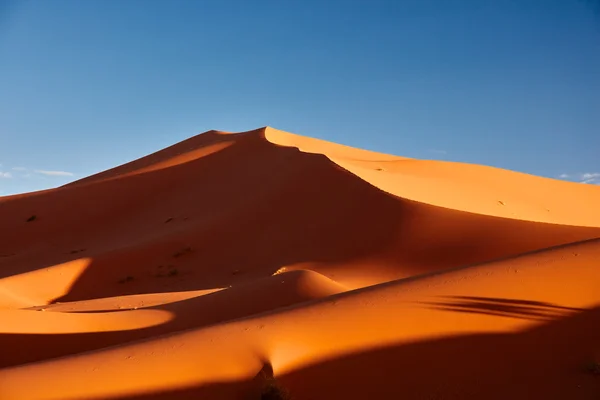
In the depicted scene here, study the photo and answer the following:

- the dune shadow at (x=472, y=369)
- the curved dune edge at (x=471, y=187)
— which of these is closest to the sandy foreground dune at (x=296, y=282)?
the dune shadow at (x=472, y=369)

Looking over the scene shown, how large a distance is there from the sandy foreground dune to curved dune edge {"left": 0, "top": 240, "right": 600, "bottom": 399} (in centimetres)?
2

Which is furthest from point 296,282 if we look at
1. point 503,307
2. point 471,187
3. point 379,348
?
point 471,187

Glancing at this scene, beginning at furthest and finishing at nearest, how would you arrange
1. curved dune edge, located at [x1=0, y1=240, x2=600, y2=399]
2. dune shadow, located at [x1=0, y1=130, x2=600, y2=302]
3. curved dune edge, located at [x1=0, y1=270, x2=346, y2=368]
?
dune shadow, located at [x1=0, y1=130, x2=600, y2=302] → curved dune edge, located at [x1=0, y1=270, x2=346, y2=368] → curved dune edge, located at [x1=0, y1=240, x2=600, y2=399]

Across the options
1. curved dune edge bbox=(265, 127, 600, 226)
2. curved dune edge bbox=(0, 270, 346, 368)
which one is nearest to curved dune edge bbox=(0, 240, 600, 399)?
curved dune edge bbox=(0, 270, 346, 368)

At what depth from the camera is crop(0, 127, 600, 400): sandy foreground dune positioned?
5402mm

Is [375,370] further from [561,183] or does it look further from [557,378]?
[561,183]

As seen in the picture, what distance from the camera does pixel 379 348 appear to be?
19.2ft

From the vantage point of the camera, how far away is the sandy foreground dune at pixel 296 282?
540 centimetres

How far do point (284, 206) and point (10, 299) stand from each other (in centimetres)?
933

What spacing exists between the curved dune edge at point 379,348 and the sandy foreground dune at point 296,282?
0.07 feet

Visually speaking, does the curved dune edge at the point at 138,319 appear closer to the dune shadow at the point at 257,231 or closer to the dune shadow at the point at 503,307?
the dune shadow at the point at 503,307

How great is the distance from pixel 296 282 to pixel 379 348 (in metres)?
4.61

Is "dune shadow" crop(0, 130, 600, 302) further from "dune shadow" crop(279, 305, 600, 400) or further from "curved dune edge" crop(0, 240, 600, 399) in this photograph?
"dune shadow" crop(279, 305, 600, 400)

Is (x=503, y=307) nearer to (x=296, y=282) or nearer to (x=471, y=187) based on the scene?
(x=296, y=282)
